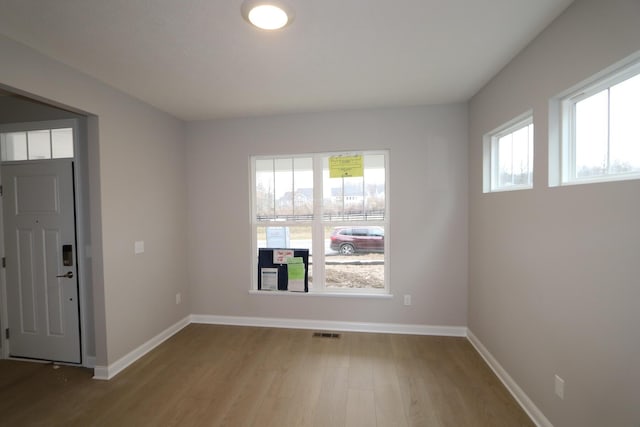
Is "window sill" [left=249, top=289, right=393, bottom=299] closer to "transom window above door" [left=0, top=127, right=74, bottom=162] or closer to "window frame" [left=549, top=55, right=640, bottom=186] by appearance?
"window frame" [left=549, top=55, right=640, bottom=186]

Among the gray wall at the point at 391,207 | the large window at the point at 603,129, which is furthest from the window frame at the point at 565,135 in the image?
the gray wall at the point at 391,207

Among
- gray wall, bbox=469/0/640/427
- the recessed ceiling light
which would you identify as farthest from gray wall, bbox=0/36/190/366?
gray wall, bbox=469/0/640/427

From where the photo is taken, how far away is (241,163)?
3436 mm

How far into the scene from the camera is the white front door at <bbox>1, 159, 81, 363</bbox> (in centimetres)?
256

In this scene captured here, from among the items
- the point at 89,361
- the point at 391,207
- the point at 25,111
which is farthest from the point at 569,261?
the point at 25,111

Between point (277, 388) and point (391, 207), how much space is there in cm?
213

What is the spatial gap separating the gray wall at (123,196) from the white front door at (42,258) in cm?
41

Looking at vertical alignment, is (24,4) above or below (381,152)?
above

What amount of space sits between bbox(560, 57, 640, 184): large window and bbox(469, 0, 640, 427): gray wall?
93 millimetres

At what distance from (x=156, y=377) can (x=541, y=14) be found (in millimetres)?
3903

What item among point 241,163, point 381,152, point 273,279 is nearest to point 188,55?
point 241,163

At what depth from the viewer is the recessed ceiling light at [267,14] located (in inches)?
57.1

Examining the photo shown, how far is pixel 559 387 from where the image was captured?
165 centimetres

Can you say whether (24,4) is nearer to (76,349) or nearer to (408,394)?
(76,349)
